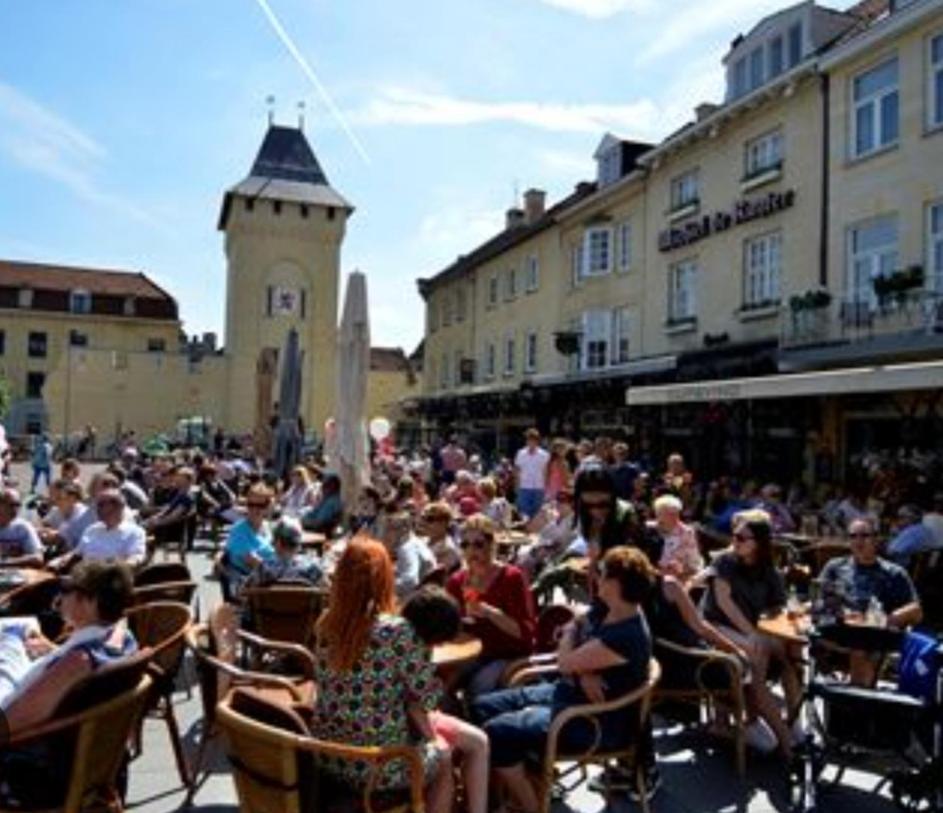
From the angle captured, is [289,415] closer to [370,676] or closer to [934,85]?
[934,85]

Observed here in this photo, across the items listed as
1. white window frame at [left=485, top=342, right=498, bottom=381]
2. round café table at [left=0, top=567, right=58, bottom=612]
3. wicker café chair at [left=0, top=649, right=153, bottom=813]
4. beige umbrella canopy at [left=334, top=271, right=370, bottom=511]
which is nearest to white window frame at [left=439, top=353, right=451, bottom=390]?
white window frame at [left=485, top=342, right=498, bottom=381]

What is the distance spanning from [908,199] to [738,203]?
4666 mm

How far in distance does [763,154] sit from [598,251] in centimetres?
736

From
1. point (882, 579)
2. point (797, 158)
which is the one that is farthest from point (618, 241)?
point (882, 579)

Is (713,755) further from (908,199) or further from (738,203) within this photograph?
(738,203)

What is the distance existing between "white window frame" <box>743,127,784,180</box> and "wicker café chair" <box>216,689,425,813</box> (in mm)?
17785

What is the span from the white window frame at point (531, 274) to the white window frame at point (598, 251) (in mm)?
4241

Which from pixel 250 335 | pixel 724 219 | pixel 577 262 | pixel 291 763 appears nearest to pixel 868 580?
pixel 291 763

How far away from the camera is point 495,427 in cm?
3466

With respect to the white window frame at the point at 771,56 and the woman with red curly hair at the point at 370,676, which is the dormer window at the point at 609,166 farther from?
the woman with red curly hair at the point at 370,676

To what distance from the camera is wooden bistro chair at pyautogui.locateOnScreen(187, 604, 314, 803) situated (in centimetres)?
455

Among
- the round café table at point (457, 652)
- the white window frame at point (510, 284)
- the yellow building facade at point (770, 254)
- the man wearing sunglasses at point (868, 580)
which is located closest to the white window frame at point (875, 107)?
the yellow building facade at point (770, 254)

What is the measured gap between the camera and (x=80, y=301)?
6712 cm

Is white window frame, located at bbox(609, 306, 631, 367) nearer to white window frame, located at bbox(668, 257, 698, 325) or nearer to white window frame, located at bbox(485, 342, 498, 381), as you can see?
white window frame, located at bbox(668, 257, 698, 325)
